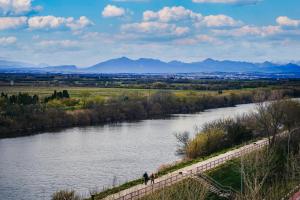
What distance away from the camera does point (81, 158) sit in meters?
47.5

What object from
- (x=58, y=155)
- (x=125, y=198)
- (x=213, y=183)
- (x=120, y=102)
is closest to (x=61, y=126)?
(x=120, y=102)

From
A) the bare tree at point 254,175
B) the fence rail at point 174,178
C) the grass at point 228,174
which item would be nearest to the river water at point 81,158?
the fence rail at point 174,178

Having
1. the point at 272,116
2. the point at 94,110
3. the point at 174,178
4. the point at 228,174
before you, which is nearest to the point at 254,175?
the point at 174,178

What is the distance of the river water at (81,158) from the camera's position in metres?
37.1

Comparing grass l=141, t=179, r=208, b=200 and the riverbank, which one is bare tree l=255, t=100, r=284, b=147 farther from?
the riverbank

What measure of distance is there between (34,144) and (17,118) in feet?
48.1

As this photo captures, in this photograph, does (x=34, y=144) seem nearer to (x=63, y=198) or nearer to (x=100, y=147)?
(x=100, y=147)

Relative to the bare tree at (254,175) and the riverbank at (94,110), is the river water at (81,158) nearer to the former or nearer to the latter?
the riverbank at (94,110)

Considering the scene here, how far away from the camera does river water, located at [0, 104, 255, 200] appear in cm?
3709

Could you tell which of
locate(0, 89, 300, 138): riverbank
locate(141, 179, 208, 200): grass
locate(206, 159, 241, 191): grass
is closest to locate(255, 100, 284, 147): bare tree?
locate(206, 159, 241, 191): grass

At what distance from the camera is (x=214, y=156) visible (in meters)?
44.3

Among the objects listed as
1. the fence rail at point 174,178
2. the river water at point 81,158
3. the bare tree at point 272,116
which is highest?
the bare tree at point 272,116

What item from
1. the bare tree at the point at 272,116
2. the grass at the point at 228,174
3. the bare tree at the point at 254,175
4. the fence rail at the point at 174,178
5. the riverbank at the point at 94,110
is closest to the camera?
the bare tree at the point at 254,175

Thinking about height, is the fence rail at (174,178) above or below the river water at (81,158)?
above
